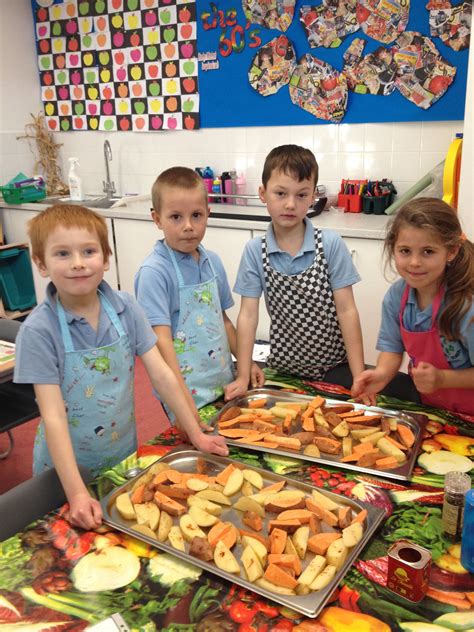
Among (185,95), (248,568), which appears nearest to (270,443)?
(248,568)

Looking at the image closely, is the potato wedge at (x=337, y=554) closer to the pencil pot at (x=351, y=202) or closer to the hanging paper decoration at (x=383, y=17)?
the pencil pot at (x=351, y=202)

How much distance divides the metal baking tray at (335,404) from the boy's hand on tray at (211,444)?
0.03 metres

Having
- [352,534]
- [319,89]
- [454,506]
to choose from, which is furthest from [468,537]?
[319,89]

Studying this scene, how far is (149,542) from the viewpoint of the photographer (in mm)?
948

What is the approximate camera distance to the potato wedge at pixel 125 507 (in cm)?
101

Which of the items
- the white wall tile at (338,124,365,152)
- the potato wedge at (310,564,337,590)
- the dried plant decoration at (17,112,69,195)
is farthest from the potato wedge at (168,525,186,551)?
the dried plant decoration at (17,112,69,195)

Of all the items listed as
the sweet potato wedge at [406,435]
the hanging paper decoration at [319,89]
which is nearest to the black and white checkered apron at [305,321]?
the sweet potato wedge at [406,435]

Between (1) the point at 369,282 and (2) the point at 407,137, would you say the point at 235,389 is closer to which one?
(1) the point at 369,282

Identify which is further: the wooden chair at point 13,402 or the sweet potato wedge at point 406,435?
the wooden chair at point 13,402

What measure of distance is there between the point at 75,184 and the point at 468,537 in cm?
372

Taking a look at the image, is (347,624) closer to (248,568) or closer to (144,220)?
(248,568)

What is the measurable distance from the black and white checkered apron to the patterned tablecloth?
666 millimetres

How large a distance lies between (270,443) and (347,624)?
46 cm

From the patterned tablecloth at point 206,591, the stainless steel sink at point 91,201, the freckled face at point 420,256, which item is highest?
the freckled face at point 420,256
